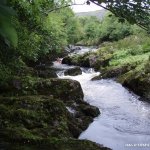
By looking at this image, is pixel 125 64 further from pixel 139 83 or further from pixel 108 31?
pixel 108 31

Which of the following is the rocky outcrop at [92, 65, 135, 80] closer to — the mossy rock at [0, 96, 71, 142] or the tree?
the mossy rock at [0, 96, 71, 142]

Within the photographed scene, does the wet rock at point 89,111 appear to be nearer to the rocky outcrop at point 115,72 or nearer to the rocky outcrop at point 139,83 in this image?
the rocky outcrop at point 139,83

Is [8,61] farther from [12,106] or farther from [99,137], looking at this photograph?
[99,137]

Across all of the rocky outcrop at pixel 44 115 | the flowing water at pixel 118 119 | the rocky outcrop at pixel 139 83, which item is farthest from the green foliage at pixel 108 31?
the rocky outcrop at pixel 44 115

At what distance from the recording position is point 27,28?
9500mm

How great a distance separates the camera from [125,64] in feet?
67.1

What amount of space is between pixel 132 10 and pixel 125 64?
1795cm

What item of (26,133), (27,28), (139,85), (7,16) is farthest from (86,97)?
Result: (7,16)

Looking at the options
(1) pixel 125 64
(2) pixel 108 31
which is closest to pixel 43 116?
(1) pixel 125 64

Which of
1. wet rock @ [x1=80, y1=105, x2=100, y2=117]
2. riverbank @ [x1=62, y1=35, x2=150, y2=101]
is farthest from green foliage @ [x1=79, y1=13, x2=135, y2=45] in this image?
wet rock @ [x1=80, y1=105, x2=100, y2=117]

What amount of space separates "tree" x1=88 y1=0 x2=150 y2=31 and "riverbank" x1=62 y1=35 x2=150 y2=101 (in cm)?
1224

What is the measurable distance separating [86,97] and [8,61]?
643 centimetres

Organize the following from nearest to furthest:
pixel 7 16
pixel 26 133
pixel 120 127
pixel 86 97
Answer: pixel 7 16, pixel 26 133, pixel 120 127, pixel 86 97

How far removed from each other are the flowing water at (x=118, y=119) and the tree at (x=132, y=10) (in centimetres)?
641
